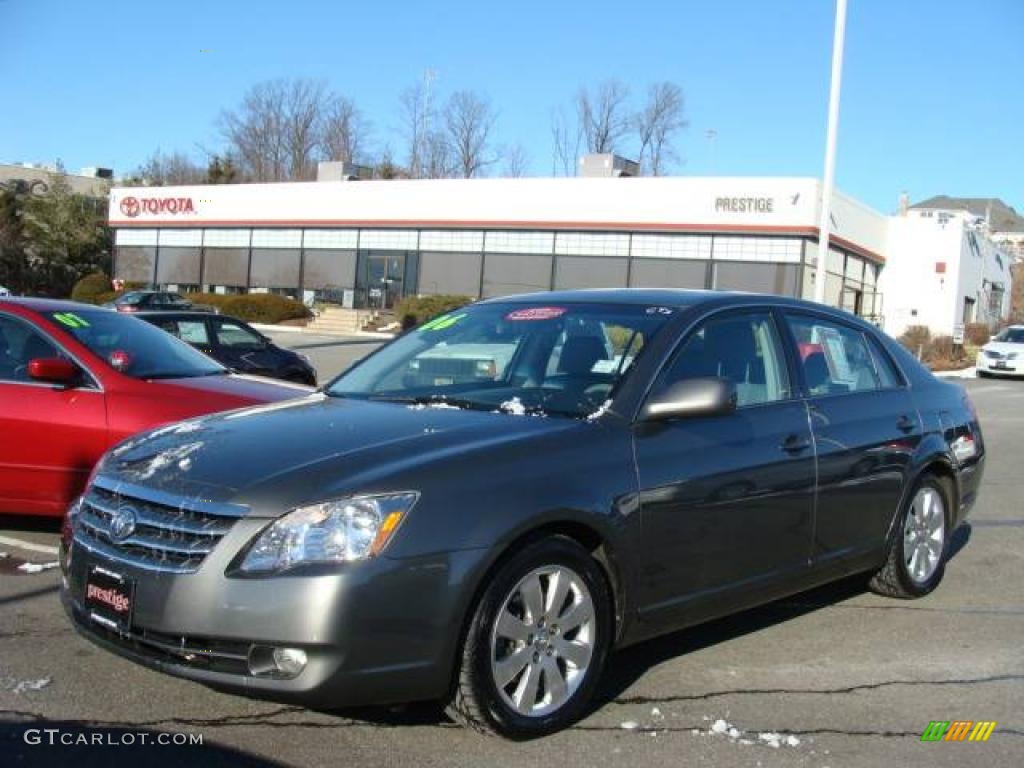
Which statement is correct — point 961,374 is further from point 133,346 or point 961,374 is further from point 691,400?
point 691,400

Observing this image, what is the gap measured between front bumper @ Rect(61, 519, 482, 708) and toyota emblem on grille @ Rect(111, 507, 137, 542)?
18 centimetres

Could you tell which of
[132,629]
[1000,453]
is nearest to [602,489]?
[132,629]

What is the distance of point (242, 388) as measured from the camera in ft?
22.6

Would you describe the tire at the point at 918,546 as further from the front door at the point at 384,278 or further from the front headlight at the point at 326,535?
the front door at the point at 384,278

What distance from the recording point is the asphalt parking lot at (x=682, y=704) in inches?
145

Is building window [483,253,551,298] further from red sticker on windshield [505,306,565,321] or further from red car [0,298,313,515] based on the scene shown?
red sticker on windshield [505,306,565,321]

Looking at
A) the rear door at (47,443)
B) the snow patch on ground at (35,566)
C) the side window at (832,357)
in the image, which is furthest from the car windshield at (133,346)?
the side window at (832,357)

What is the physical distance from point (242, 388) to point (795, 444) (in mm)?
3693

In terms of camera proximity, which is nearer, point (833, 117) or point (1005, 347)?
point (833, 117)

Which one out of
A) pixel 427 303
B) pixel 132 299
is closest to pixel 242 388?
pixel 132 299

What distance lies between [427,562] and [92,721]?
1.44 m

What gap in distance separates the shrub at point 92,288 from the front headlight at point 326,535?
4929 centimetres

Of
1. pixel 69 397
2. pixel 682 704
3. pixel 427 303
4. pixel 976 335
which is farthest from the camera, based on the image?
pixel 976 335

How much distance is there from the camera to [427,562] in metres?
3.46
